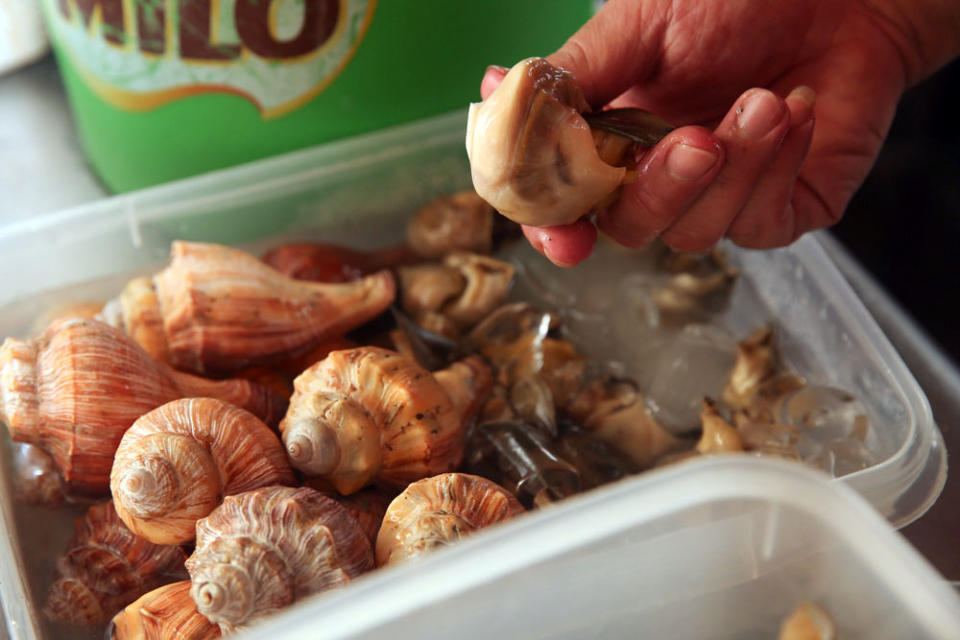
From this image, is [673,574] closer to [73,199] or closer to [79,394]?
[79,394]

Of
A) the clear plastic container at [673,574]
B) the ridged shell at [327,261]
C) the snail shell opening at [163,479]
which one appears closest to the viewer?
the clear plastic container at [673,574]

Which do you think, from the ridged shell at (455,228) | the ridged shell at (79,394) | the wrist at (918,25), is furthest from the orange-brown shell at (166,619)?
the wrist at (918,25)

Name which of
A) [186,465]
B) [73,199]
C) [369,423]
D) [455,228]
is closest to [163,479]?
[186,465]

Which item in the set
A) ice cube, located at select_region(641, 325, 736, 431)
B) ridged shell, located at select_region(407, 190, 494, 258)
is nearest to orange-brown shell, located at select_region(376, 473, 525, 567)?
ice cube, located at select_region(641, 325, 736, 431)

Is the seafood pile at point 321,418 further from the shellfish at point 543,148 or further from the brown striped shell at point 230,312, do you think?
the shellfish at point 543,148

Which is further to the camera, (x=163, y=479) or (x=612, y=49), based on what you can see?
(x=612, y=49)

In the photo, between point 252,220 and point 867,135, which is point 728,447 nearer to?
point 867,135

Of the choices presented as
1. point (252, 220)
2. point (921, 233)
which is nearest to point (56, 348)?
point (252, 220)
